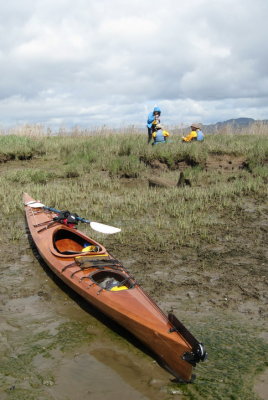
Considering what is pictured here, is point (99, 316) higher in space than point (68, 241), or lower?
lower

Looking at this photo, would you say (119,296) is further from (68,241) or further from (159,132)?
(159,132)

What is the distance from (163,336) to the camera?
11.7 ft

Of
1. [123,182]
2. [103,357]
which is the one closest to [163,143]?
[123,182]

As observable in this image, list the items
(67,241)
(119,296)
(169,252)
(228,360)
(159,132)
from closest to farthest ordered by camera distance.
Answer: (228,360) < (119,296) < (169,252) < (67,241) < (159,132)

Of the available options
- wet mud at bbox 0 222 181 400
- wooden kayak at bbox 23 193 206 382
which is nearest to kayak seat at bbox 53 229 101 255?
wooden kayak at bbox 23 193 206 382

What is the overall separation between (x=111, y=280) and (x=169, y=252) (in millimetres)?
1712

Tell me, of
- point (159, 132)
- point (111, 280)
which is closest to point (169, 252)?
point (111, 280)

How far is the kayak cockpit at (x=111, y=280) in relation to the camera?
15.1ft

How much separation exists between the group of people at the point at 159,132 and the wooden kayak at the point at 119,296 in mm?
7346

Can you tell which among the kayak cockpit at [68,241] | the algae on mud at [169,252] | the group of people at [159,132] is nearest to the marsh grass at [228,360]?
the algae on mud at [169,252]

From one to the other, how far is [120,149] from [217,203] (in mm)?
5415

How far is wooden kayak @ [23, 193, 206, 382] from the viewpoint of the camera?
345cm

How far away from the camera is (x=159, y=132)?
13.2 metres

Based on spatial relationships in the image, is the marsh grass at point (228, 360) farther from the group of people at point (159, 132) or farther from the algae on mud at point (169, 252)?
the group of people at point (159, 132)
